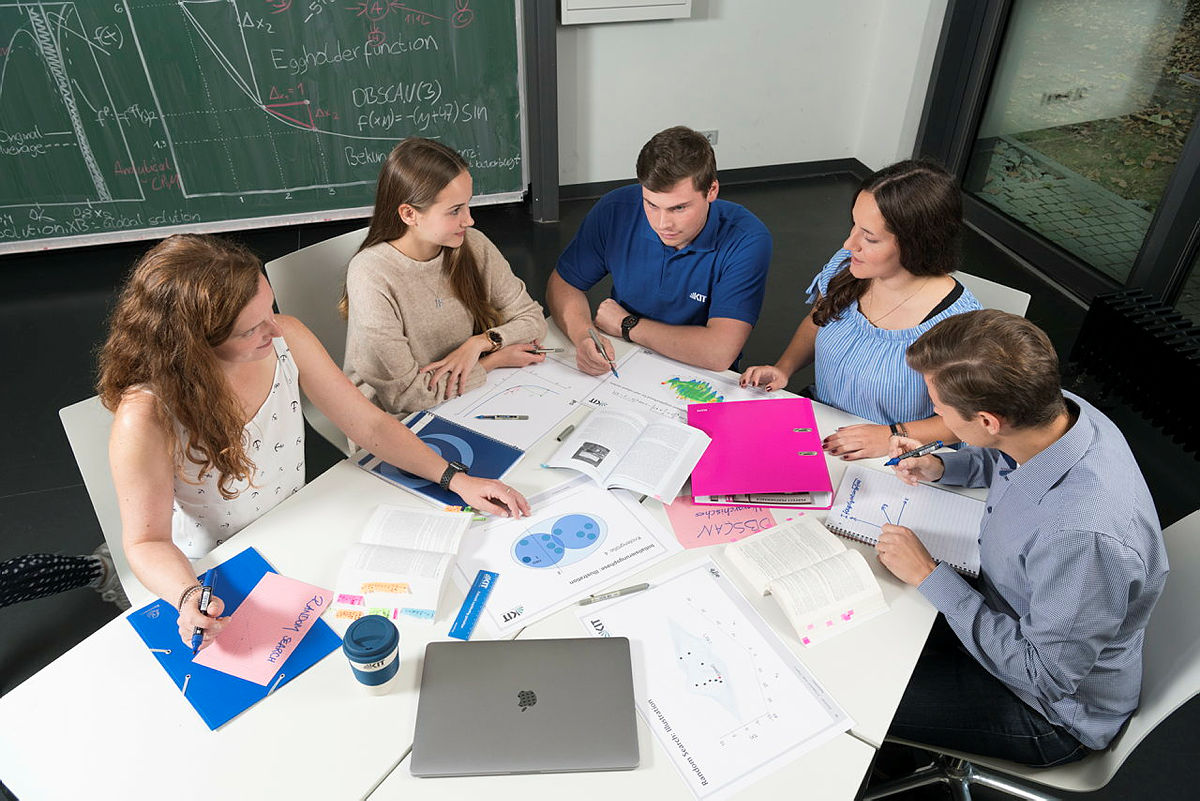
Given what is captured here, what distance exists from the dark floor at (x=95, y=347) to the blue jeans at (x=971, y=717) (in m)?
0.57

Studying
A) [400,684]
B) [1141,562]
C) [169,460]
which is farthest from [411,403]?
[1141,562]

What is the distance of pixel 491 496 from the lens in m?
1.69

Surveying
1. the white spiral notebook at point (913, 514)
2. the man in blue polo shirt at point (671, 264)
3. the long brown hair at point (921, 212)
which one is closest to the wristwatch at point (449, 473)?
the man in blue polo shirt at point (671, 264)

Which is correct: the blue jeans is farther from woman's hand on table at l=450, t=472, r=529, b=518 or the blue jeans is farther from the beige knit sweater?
the beige knit sweater

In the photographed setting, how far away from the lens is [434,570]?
1.52 m

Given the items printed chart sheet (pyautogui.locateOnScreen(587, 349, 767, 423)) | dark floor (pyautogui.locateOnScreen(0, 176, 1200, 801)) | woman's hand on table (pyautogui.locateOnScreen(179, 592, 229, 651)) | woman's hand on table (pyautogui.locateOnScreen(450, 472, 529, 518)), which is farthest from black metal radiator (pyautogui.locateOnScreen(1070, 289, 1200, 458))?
woman's hand on table (pyautogui.locateOnScreen(179, 592, 229, 651))

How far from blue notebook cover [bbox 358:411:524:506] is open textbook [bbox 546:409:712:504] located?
4.6 inches

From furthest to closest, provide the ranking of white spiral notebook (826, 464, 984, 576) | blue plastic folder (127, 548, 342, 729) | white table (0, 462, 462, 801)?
1. white spiral notebook (826, 464, 984, 576)
2. blue plastic folder (127, 548, 342, 729)
3. white table (0, 462, 462, 801)

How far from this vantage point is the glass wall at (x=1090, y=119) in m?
3.58

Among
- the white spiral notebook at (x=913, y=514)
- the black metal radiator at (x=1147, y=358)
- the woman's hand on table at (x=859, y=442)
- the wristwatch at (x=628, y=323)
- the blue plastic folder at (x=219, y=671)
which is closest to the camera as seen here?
the blue plastic folder at (x=219, y=671)

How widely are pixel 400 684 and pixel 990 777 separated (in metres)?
1.37

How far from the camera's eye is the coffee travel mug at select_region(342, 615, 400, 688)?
1241 millimetres

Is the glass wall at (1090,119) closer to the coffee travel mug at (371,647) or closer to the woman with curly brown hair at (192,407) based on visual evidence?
the woman with curly brown hair at (192,407)

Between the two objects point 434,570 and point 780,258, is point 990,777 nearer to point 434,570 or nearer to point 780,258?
point 434,570
